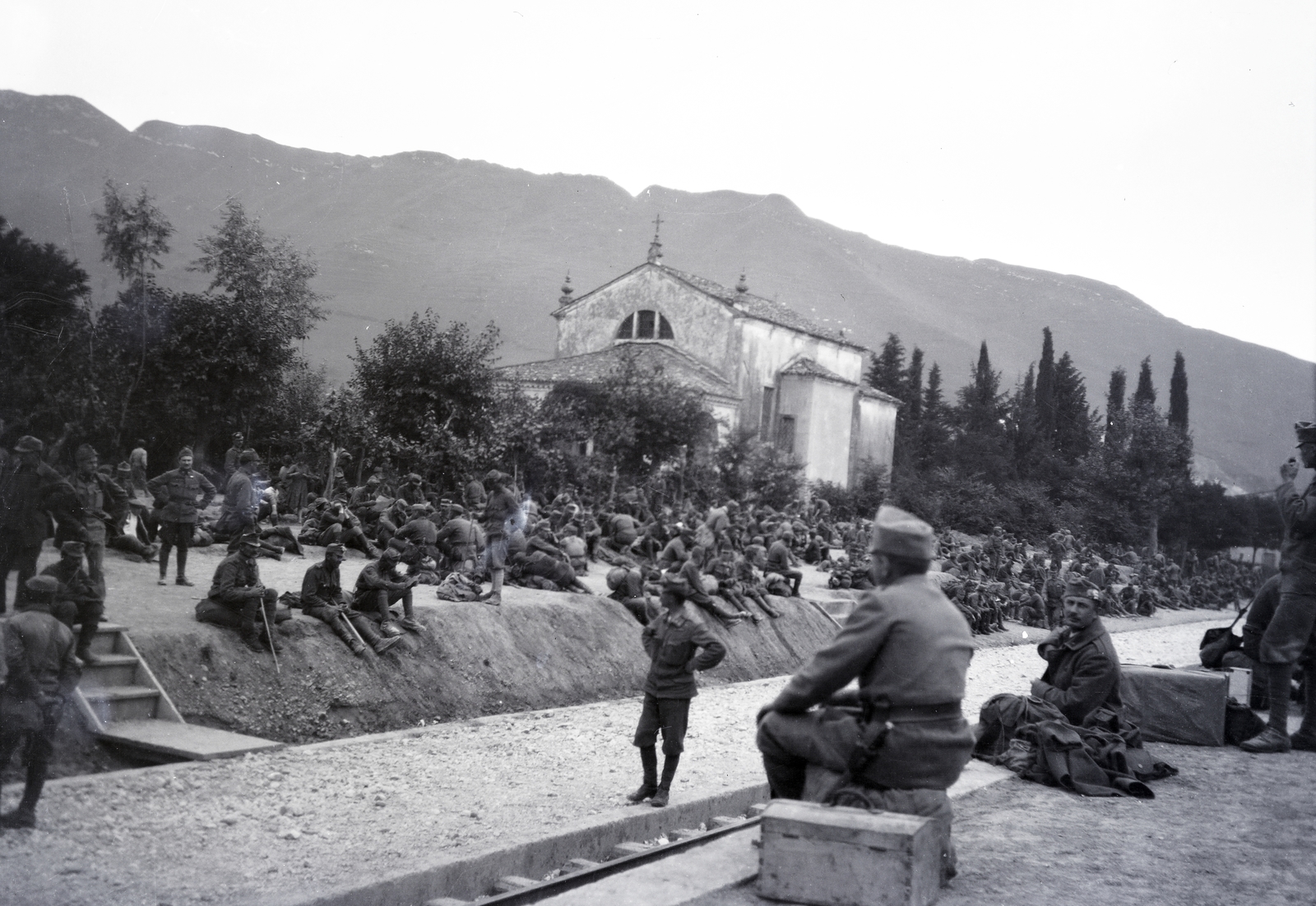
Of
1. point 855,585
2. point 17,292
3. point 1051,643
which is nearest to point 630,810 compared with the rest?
point 1051,643

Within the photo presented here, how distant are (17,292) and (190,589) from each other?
3.60m

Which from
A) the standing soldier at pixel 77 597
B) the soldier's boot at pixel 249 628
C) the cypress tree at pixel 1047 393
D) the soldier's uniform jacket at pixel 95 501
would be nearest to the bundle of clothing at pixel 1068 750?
the standing soldier at pixel 77 597

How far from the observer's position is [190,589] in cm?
1291

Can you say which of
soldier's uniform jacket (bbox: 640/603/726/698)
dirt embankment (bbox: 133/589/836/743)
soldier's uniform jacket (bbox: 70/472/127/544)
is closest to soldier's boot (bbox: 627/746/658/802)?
soldier's uniform jacket (bbox: 640/603/726/698)

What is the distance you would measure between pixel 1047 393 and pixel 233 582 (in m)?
69.0

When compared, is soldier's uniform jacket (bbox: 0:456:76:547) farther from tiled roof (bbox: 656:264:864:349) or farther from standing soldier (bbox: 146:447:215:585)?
tiled roof (bbox: 656:264:864:349)

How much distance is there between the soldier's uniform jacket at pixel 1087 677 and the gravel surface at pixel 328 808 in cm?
300

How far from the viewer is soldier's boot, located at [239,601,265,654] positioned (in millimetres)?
11164

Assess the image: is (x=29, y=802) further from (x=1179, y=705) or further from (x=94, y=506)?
(x=1179, y=705)

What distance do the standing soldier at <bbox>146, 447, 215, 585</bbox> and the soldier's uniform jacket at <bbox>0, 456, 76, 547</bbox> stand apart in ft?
10.0

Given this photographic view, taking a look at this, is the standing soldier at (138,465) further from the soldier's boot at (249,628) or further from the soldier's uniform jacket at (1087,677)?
the soldier's uniform jacket at (1087,677)

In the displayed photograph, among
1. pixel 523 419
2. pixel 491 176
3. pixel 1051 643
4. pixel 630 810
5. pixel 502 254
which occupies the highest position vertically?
pixel 491 176

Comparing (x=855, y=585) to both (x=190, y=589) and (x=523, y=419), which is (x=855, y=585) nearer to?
(x=523, y=419)

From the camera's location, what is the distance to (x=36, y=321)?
12.4 m
